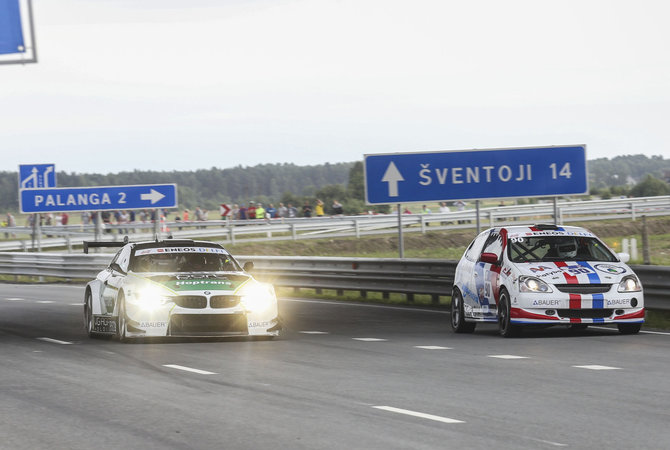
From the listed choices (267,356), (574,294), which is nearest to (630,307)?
(574,294)

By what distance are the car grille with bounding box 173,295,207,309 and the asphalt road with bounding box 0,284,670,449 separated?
1.59ft

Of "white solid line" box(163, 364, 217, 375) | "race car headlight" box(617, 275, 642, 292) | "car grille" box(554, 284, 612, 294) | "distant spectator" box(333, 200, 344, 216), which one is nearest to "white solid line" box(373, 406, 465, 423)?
"white solid line" box(163, 364, 217, 375)

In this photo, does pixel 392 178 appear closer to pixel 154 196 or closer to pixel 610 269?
pixel 610 269

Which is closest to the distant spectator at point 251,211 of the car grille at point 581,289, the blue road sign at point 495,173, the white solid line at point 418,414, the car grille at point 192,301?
the blue road sign at point 495,173

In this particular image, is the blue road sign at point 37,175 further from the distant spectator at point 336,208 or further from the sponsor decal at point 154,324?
the sponsor decal at point 154,324

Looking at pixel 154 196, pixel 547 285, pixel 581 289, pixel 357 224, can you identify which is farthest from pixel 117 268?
pixel 357 224

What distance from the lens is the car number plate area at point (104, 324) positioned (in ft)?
50.8

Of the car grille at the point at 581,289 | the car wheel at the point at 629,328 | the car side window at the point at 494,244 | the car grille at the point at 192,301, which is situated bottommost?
the car wheel at the point at 629,328

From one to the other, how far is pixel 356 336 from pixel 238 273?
1.74 meters

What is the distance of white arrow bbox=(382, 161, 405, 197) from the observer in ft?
83.3

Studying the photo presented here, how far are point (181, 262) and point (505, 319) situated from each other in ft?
13.8

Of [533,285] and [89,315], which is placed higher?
[533,285]

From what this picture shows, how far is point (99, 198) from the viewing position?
3941cm

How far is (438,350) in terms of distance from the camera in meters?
13.8
